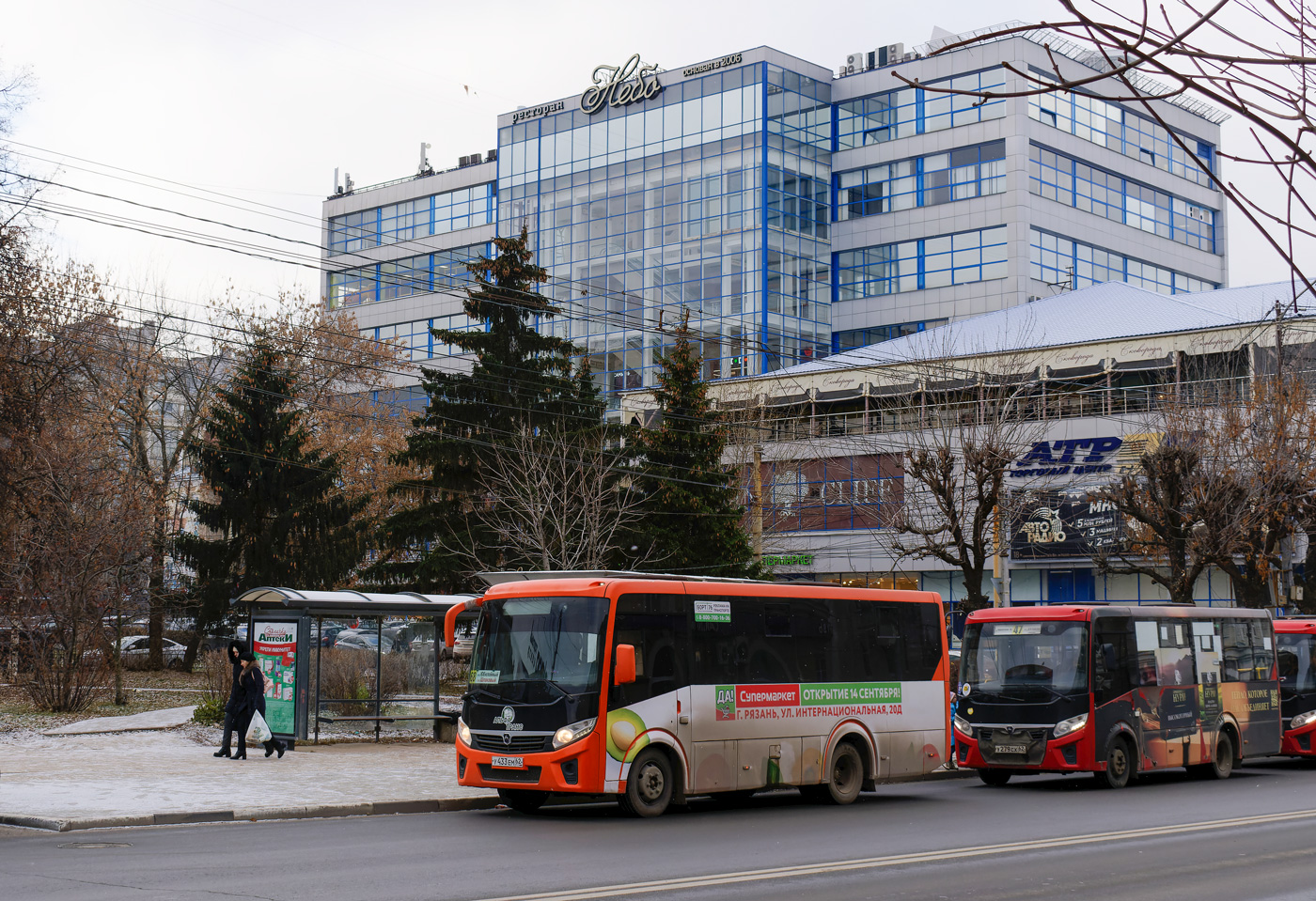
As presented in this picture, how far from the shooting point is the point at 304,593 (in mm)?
23516

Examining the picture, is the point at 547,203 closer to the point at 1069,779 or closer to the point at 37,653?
the point at 37,653

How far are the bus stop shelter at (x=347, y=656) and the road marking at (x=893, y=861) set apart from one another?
37.5ft

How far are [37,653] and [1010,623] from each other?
19543 mm

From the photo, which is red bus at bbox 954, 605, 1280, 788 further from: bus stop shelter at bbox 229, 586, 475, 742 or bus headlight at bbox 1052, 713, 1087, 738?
bus stop shelter at bbox 229, 586, 475, 742

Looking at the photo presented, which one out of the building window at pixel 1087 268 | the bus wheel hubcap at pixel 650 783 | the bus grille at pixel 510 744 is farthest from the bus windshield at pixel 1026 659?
the building window at pixel 1087 268

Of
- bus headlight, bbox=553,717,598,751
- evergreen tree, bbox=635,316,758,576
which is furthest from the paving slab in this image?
evergreen tree, bbox=635,316,758,576

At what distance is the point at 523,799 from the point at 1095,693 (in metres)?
9.07

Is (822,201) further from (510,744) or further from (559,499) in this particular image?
(510,744)

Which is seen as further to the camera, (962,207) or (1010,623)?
(962,207)

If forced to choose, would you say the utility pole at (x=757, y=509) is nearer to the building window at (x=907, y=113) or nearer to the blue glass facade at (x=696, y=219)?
the blue glass facade at (x=696, y=219)

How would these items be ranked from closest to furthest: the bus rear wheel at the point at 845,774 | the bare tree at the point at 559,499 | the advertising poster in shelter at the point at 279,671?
the bus rear wheel at the point at 845,774
the advertising poster in shelter at the point at 279,671
the bare tree at the point at 559,499

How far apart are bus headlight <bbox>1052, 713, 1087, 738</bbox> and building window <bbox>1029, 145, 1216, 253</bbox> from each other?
47721mm

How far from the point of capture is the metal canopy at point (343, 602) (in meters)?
23.1

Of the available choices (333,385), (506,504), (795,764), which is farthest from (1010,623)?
(333,385)
